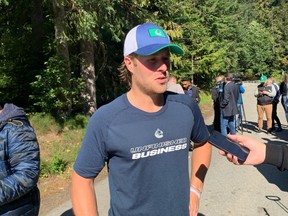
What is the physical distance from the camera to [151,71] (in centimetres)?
208

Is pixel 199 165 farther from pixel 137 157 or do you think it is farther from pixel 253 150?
pixel 137 157

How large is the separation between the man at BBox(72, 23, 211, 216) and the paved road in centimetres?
347

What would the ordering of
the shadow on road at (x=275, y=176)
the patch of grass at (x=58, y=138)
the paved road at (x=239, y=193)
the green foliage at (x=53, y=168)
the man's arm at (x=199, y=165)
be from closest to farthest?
the man's arm at (x=199, y=165)
the paved road at (x=239, y=193)
the shadow on road at (x=275, y=176)
the green foliage at (x=53, y=168)
the patch of grass at (x=58, y=138)

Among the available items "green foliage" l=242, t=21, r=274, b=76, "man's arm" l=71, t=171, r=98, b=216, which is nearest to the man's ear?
"man's arm" l=71, t=171, r=98, b=216

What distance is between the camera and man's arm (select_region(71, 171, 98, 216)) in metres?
2.01

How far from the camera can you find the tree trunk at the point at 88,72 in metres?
12.1

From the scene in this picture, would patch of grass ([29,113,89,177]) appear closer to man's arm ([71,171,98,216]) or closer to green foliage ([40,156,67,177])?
green foliage ([40,156,67,177])

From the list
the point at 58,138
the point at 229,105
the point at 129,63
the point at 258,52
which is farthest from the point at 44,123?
the point at 258,52

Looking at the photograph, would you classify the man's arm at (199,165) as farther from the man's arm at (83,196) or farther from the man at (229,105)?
the man at (229,105)

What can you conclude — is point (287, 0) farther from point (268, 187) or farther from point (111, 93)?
point (268, 187)

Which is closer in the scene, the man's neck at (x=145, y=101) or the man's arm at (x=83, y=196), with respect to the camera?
the man's arm at (x=83, y=196)

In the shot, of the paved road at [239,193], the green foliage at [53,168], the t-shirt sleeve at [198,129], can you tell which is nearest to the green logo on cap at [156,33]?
the t-shirt sleeve at [198,129]

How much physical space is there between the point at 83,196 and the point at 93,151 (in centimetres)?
27

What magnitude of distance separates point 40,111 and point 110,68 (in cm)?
376
